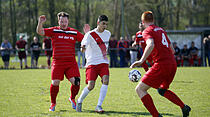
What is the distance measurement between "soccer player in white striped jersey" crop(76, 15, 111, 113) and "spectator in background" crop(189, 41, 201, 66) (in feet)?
52.2

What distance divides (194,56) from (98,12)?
31121 mm

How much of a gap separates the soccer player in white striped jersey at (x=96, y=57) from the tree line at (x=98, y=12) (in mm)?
28281

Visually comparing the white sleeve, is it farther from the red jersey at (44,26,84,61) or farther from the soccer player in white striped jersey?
the red jersey at (44,26,84,61)

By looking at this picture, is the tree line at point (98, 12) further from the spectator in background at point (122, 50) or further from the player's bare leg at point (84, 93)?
the player's bare leg at point (84, 93)

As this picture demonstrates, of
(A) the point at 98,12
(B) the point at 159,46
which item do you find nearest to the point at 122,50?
(B) the point at 159,46

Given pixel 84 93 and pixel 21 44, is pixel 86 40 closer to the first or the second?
pixel 84 93

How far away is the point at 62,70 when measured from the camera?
6.84 metres

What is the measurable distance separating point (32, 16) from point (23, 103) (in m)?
42.1

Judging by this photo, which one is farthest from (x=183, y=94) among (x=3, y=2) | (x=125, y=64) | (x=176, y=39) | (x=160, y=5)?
(x=3, y=2)

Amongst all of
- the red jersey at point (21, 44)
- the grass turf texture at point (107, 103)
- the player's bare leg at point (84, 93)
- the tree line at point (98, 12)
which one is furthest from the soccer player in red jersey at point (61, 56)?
the tree line at point (98, 12)

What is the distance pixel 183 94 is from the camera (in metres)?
8.93

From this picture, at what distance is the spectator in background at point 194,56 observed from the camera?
21734mm

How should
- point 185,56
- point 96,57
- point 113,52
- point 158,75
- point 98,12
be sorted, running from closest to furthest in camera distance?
point 158,75 → point 96,57 → point 113,52 → point 185,56 → point 98,12

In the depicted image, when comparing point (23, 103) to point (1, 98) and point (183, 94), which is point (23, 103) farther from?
point (183, 94)
